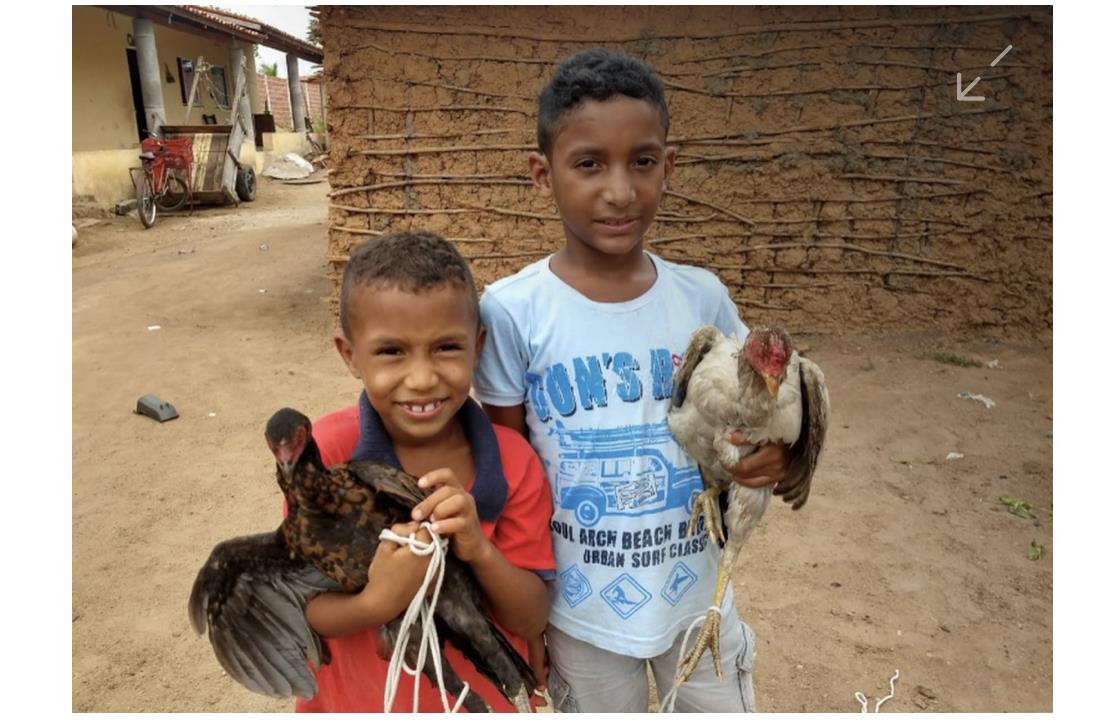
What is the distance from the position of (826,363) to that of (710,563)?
444 centimetres

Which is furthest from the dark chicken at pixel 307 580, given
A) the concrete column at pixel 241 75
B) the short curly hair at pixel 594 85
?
the concrete column at pixel 241 75

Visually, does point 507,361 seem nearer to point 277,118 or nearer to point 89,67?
point 89,67

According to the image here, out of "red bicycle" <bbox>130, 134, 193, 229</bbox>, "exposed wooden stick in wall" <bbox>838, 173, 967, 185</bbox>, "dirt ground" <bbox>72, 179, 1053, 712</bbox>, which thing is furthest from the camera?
"red bicycle" <bbox>130, 134, 193, 229</bbox>

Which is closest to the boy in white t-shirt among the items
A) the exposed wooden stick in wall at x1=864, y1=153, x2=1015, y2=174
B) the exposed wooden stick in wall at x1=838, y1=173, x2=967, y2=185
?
the exposed wooden stick in wall at x1=838, y1=173, x2=967, y2=185

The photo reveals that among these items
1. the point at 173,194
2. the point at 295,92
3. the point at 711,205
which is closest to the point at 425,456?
the point at 711,205

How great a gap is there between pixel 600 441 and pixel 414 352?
0.47m

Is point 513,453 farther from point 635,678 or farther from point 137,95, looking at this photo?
point 137,95

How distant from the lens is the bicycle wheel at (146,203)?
473 inches

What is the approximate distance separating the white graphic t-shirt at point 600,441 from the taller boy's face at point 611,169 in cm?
16

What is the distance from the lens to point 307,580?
1297 mm

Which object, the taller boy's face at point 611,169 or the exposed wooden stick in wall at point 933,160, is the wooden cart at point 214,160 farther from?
the taller boy's face at point 611,169

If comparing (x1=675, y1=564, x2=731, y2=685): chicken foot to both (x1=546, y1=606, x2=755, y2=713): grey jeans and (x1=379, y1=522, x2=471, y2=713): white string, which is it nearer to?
(x1=546, y1=606, x2=755, y2=713): grey jeans

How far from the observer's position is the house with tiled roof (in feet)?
42.0

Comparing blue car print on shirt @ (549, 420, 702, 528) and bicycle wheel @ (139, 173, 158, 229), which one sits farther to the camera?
bicycle wheel @ (139, 173, 158, 229)
